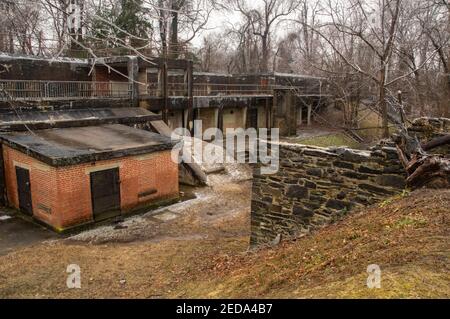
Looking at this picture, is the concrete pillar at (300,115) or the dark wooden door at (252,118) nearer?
the dark wooden door at (252,118)

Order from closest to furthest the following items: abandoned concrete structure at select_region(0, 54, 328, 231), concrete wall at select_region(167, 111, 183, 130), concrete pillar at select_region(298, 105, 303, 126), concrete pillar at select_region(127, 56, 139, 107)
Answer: abandoned concrete structure at select_region(0, 54, 328, 231), concrete pillar at select_region(127, 56, 139, 107), concrete wall at select_region(167, 111, 183, 130), concrete pillar at select_region(298, 105, 303, 126)

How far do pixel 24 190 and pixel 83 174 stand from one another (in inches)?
98.2

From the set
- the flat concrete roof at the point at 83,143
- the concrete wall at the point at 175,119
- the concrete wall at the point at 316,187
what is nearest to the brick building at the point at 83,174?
the flat concrete roof at the point at 83,143

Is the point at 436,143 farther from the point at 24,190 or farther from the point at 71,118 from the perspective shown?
the point at 71,118

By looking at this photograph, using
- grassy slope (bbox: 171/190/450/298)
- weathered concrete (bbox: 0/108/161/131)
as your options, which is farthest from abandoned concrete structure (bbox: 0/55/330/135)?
grassy slope (bbox: 171/190/450/298)

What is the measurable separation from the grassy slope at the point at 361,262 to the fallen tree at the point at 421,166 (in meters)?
0.29

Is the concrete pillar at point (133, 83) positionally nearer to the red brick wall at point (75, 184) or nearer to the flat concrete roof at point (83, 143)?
the flat concrete roof at point (83, 143)

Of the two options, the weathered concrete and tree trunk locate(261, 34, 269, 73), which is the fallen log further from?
tree trunk locate(261, 34, 269, 73)

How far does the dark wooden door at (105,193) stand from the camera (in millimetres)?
12953

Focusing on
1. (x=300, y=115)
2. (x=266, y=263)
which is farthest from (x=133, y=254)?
(x=300, y=115)

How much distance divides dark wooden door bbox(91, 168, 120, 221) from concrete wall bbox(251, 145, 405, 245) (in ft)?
19.6

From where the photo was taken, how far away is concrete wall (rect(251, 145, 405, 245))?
7.27 metres

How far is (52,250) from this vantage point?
10.4 m
